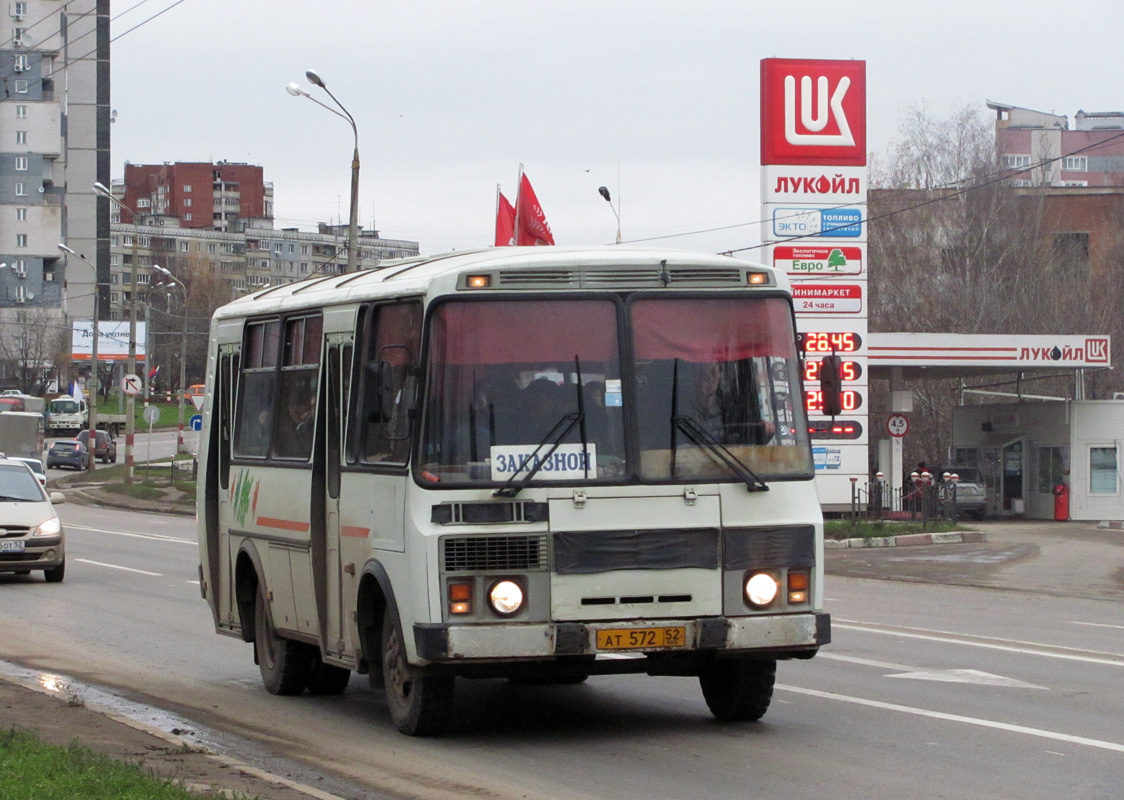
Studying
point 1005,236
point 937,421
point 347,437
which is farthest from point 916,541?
point 1005,236

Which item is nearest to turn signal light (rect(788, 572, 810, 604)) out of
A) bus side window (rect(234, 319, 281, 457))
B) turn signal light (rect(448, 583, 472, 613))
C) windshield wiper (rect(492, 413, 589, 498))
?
windshield wiper (rect(492, 413, 589, 498))

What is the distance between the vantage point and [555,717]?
34.5 feet

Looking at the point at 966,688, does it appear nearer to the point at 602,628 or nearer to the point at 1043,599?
the point at 602,628

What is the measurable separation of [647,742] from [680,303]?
2.44m

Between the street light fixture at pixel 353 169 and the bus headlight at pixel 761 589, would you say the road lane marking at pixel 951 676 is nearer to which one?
the bus headlight at pixel 761 589

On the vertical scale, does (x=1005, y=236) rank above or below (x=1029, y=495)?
above

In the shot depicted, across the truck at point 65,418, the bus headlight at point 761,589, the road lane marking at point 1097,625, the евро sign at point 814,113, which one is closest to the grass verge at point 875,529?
the евро sign at point 814,113

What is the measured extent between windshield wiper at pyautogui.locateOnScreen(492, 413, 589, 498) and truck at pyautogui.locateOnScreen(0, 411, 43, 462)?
52543 mm

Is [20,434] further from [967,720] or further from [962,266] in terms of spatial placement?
[967,720]

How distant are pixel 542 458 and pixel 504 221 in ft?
63.2

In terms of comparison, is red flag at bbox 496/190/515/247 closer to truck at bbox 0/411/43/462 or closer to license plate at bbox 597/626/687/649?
license plate at bbox 597/626/687/649

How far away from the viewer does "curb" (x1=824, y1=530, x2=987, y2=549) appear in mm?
31312

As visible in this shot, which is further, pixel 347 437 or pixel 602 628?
pixel 347 437

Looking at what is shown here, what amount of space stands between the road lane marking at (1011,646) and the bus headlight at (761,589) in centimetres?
539
